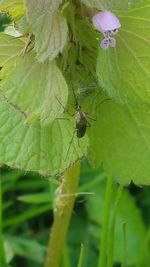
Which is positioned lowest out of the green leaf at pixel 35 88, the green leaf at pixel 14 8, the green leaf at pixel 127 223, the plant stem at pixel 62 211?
the green leaf at pixel 127 223

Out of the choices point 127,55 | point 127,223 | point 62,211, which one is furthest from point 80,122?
point 127,223

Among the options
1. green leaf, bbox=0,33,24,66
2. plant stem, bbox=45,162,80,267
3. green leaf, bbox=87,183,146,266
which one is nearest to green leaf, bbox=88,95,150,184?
plant stem, bbox=45,162,80,267

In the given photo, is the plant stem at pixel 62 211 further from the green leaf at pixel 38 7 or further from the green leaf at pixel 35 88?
the green leaf at pixel 38 7

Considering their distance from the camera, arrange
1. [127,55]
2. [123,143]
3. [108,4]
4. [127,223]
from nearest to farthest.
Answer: [108,4], [127,55], [123,143], [127,223]

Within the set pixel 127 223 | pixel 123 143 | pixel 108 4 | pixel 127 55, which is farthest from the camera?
pixel 127 223

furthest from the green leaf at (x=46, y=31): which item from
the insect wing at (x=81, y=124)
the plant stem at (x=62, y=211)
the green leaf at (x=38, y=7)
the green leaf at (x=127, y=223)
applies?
the green leaf at (x=127, y=223)

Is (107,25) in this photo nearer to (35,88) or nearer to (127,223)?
(35,88)

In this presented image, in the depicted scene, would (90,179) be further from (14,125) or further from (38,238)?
(14,125)
